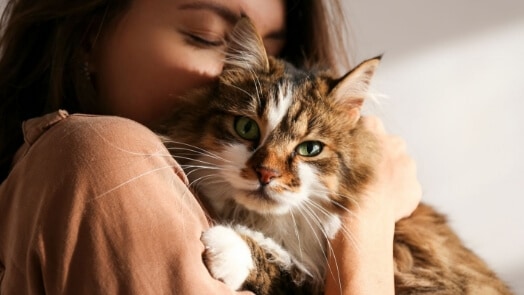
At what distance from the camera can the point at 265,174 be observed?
3.52 feet

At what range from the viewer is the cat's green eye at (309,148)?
118 centimetres

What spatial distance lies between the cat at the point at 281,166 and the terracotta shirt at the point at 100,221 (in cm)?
16

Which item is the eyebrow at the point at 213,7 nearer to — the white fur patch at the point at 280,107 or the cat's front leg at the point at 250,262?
the white fur patch at the point at 280,107

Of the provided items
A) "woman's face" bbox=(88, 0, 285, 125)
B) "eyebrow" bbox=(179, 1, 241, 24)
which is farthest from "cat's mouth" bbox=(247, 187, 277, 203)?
"eyebrow" bbox=(179, 1, 241, 24)

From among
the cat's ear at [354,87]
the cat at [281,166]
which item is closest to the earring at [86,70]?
the cat at [281,166]

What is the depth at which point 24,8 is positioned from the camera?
56.8 inches

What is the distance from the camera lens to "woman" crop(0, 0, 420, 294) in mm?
834

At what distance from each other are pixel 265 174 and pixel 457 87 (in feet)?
4.78

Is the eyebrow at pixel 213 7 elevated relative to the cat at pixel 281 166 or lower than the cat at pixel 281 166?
elevated

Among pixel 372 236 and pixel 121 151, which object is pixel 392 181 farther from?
pixel 121 151

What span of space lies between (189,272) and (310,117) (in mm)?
501

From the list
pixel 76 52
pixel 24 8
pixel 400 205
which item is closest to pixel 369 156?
pixel 400 205

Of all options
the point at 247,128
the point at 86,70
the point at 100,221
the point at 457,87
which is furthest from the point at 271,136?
the point at 457,87

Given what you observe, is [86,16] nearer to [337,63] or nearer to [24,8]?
[24,8]
